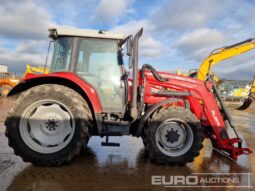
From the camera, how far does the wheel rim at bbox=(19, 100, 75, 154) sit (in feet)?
16.9

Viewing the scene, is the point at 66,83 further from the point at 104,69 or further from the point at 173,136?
the point at 173,136

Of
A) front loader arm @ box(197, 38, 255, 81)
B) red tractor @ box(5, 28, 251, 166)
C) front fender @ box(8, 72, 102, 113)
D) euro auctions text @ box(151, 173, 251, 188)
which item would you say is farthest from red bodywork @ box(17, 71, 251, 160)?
front loader arm @ box(197, 38, 255, 81)

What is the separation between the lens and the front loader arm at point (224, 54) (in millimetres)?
8406

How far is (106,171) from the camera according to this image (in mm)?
4930

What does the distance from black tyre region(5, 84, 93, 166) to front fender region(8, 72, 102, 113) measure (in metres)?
0.16

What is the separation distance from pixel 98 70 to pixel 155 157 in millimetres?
1900

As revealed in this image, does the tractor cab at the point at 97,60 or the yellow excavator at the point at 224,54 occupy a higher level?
the yellow excavator at the point at 224,54

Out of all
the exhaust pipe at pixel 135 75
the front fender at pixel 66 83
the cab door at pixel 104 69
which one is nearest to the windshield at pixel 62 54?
the cab door at pixel 104 69

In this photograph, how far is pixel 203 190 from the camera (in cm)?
421

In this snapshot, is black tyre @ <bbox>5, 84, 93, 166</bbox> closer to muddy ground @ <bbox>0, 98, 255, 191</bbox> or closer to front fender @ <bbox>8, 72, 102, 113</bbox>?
front fender @ <bbox>8, 72, 102, 113</bbox>

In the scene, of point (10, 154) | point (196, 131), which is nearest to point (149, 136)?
point (196, 131)

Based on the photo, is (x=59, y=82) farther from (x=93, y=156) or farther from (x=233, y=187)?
(x=233, y=187)

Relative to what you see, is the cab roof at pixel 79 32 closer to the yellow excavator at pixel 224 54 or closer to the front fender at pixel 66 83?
the front fender at pixel 66 83

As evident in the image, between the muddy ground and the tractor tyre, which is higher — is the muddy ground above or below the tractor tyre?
below
